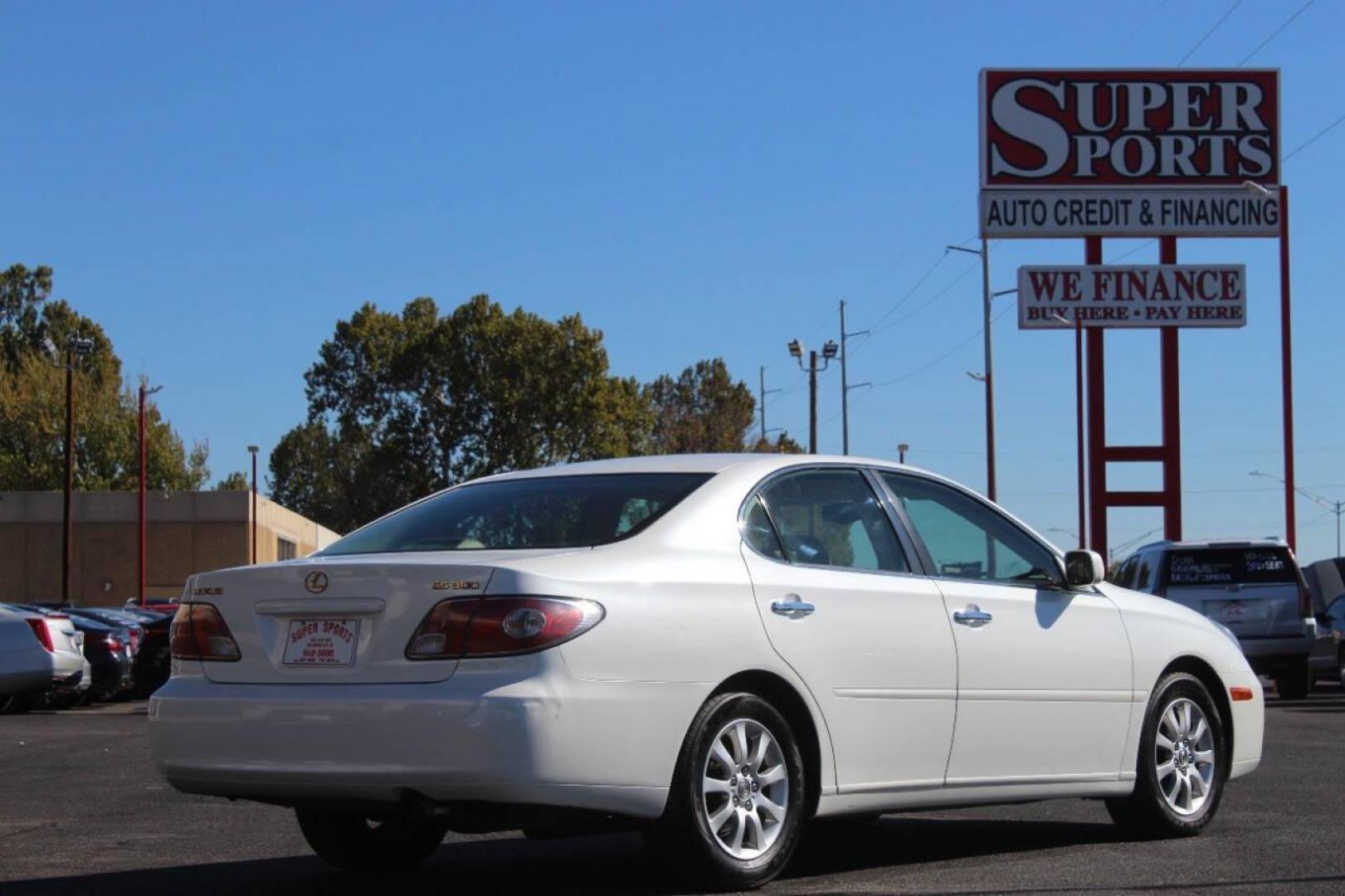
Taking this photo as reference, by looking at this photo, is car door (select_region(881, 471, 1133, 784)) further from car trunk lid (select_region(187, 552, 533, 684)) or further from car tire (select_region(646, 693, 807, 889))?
car trunk lid (select_region(187, 552, 533, 684))

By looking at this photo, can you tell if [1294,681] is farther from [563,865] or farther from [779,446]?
[779,446]

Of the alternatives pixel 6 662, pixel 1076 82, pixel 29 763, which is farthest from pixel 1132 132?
pixel 29 763

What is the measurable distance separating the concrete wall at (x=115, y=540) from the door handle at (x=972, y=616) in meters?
64.7

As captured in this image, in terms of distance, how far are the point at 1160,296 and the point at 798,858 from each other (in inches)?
1307

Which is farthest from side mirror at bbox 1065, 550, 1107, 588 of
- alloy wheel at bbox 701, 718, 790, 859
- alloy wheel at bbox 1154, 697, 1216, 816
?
alloy wheel at bbox 701, 718, 790, 859

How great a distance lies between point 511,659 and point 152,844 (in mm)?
3119

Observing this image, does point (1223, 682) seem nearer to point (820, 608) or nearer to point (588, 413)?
point (820, 608)

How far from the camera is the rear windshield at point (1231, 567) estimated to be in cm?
2170

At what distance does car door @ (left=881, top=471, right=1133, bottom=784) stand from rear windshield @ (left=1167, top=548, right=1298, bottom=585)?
13657 millimetres

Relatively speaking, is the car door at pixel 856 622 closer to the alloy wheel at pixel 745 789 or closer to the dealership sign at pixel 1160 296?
the alloy wheel at pixel 745 789

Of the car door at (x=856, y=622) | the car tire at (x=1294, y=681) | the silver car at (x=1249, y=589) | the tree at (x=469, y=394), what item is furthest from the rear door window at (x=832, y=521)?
the tree at (x=469, y=394)

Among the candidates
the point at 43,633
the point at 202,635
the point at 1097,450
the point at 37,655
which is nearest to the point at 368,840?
the point at 202,635

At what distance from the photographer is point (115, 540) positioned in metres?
72.2

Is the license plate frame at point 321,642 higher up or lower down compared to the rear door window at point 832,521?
lower down
